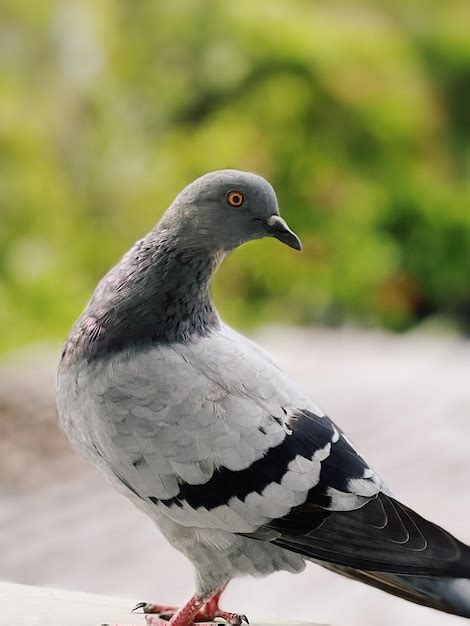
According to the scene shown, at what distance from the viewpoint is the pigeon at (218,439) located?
2.59ft

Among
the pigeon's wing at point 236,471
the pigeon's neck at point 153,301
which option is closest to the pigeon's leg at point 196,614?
the pigeon's wing at point 236,471

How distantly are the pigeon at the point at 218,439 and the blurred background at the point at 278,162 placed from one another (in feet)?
7.84

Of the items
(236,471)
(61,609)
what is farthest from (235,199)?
(61,609)

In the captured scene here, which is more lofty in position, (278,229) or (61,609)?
(278,229)

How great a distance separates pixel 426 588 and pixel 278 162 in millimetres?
4107

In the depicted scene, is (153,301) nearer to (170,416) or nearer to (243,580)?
(170,416)

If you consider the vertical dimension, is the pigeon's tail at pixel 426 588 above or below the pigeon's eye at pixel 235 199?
below

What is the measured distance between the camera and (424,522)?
32.1 inches

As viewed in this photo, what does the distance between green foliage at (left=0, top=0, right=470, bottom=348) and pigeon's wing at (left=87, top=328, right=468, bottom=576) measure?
3.26 metres

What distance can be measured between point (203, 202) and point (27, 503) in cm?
214

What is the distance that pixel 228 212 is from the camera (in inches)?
31.0

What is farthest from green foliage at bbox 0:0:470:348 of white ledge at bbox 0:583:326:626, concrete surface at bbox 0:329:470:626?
white ledge at bbox 0:583:326:626

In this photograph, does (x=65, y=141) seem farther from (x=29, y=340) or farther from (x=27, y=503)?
(x=27, y=503)

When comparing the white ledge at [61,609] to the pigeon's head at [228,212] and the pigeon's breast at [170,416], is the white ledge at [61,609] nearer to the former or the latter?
the pigeon's breast at [170,416]
